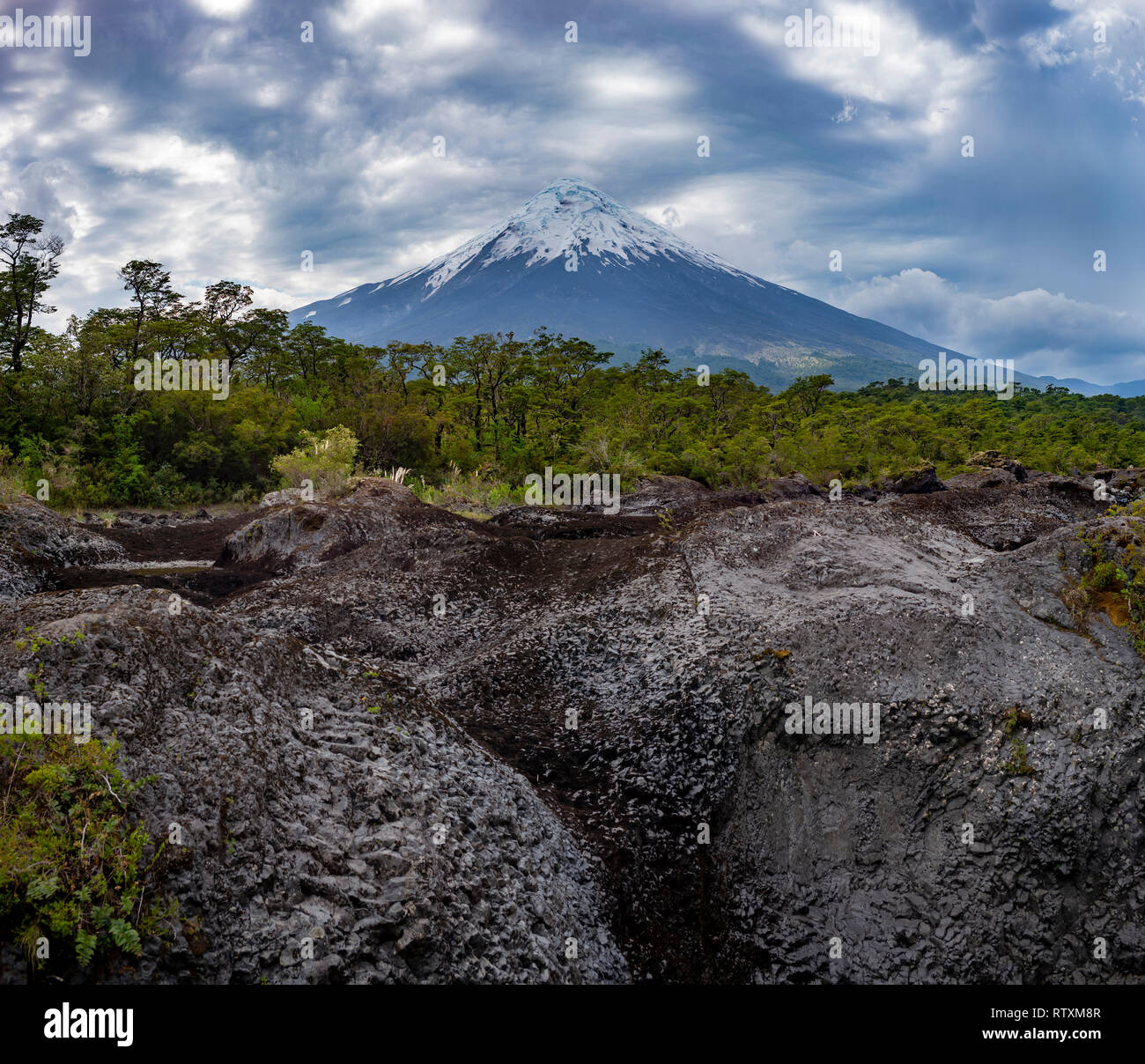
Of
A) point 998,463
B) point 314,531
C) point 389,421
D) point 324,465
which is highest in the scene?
point 389,421

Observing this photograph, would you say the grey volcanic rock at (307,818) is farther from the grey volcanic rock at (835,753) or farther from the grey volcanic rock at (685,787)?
the grey volcanic rock at (835,753)

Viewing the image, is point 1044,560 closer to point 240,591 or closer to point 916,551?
point 916,551

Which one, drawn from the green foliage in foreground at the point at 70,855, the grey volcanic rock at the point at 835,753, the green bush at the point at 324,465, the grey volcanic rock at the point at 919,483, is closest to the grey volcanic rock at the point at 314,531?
the green bush at the point at 324,465

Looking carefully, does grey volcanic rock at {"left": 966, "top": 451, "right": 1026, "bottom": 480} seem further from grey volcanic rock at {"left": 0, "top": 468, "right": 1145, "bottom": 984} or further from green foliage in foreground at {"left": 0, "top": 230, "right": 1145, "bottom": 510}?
grey volcanic rock at {"left": 0, "top": 468, "right": 1145, "bottom": 984}

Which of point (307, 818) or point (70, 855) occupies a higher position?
point (70, 855)

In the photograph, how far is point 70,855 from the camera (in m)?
3.15

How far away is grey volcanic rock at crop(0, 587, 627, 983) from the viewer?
3.49 m

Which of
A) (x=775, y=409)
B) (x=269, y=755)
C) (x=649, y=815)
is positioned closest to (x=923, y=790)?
(x=649, y=815)

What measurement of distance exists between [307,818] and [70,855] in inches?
49.4

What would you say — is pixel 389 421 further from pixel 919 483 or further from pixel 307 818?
pixel 307 818

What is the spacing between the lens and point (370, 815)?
4414 millimetres

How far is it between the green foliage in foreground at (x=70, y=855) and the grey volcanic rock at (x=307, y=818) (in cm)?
13

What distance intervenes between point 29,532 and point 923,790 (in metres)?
15.1

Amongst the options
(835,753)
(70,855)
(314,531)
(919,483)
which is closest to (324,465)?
(314,531)
